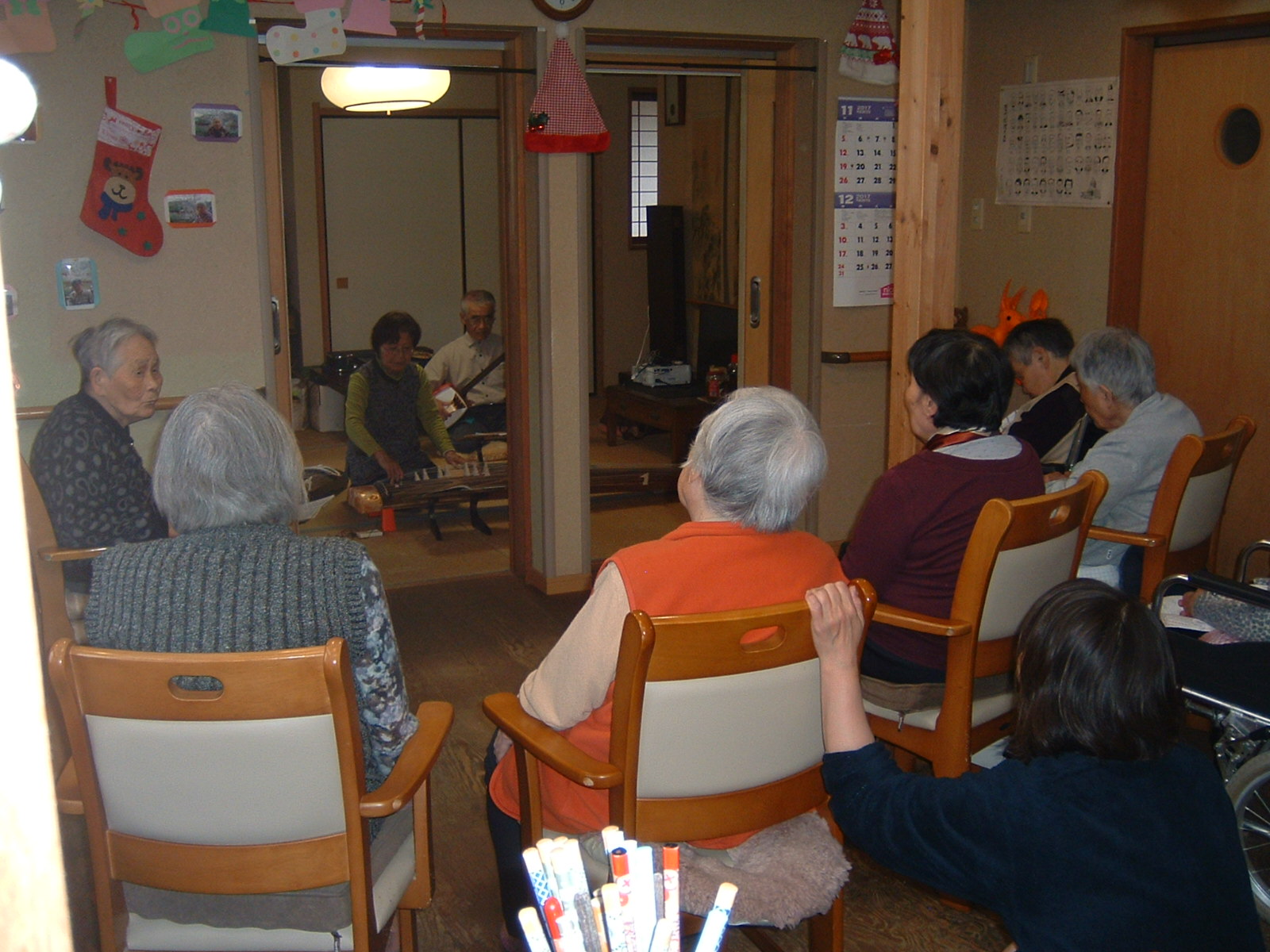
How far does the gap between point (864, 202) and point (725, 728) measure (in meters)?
3.53

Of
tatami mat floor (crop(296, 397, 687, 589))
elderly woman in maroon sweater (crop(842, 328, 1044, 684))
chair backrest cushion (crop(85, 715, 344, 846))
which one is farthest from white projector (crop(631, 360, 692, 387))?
chair backrest cushion (crop(85, 715, 344, 846))

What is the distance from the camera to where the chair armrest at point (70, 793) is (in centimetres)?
160

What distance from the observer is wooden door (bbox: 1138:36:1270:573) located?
13.2ft

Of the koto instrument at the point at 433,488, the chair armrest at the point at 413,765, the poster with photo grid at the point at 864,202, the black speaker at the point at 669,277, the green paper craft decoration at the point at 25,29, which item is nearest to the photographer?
the chair armrest at the point at 413,765

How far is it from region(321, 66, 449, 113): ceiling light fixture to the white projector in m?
2.42

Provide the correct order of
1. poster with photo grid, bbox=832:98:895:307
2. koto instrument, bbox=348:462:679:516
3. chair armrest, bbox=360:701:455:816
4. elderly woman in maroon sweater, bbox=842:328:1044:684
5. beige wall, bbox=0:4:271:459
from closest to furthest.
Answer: chair armrest, bbox=360:701:455:816, elderly woman in maroon sweater, bbox=842:328:1044:684, beige wall, bbox=0:4:271:459, poster with photo grid, bbox=832:98:895:307, koto instrument, bbox=348:462:679:516

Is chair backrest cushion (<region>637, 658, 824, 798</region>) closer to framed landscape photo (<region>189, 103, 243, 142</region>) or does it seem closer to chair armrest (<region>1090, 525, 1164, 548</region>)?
chair armrest (<region>1090, 525, 1164, 548</region>)

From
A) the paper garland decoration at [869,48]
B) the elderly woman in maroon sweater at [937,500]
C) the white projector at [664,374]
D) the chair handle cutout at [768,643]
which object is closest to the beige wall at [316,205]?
the white projector at [664,374]

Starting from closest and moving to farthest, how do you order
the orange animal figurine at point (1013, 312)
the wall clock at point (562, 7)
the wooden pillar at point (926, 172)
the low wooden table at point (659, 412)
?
the wooden pillar at point (926, 172), the wall clock at point (562, 7), the orange animal figurine at point (1013, 312), the low wooden table at point (659, 412)

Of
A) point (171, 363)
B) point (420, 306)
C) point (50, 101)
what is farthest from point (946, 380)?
point (420, 306)

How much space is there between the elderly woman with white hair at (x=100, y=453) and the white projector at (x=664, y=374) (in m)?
4.31

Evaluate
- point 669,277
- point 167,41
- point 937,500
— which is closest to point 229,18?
point 167,41

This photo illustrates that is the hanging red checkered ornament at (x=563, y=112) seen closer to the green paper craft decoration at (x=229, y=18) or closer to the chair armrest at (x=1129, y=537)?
the green paper craft decoration at (x=229, y=18)

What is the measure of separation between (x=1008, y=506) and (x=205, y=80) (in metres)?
2.88
